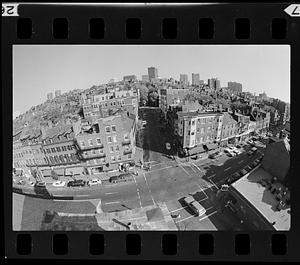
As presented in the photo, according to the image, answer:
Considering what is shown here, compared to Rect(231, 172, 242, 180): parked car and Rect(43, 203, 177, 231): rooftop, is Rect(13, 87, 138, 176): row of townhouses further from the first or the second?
Rect(231, 172, 242, 180): parked car

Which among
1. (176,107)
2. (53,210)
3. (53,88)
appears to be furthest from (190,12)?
(53,210)

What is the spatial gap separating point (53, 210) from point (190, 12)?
4.84ft

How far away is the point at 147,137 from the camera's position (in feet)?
7.56

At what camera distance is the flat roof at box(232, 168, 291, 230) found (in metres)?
2.26

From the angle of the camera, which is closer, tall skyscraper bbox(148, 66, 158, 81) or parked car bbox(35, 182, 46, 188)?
tall skyscraper bbox(148, 66, 158, 81)

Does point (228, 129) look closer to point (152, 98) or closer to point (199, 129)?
point (199, 129)

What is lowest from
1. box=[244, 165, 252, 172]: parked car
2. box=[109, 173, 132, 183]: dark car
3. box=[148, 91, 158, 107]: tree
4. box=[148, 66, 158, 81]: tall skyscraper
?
box=[109, 173, 132, 183]: dark car

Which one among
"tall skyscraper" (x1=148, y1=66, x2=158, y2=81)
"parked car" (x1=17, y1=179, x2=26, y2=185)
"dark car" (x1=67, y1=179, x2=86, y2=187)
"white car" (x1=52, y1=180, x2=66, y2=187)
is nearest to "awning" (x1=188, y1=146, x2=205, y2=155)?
"tall skyscraper" (x1=148, y1=66, x2=158, y2=81)

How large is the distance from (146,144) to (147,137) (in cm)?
5

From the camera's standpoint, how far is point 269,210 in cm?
227

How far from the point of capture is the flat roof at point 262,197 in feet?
7.43

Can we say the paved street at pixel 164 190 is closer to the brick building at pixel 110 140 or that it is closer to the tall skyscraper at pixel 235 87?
the brick building at pixel 110 140

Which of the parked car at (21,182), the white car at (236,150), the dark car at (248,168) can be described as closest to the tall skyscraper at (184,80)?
the white car at (236,150)

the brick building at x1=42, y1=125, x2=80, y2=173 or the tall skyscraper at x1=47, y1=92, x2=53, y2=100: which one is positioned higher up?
the tall skyscraper at x1=47, y1=92, x2=53, y2=100
